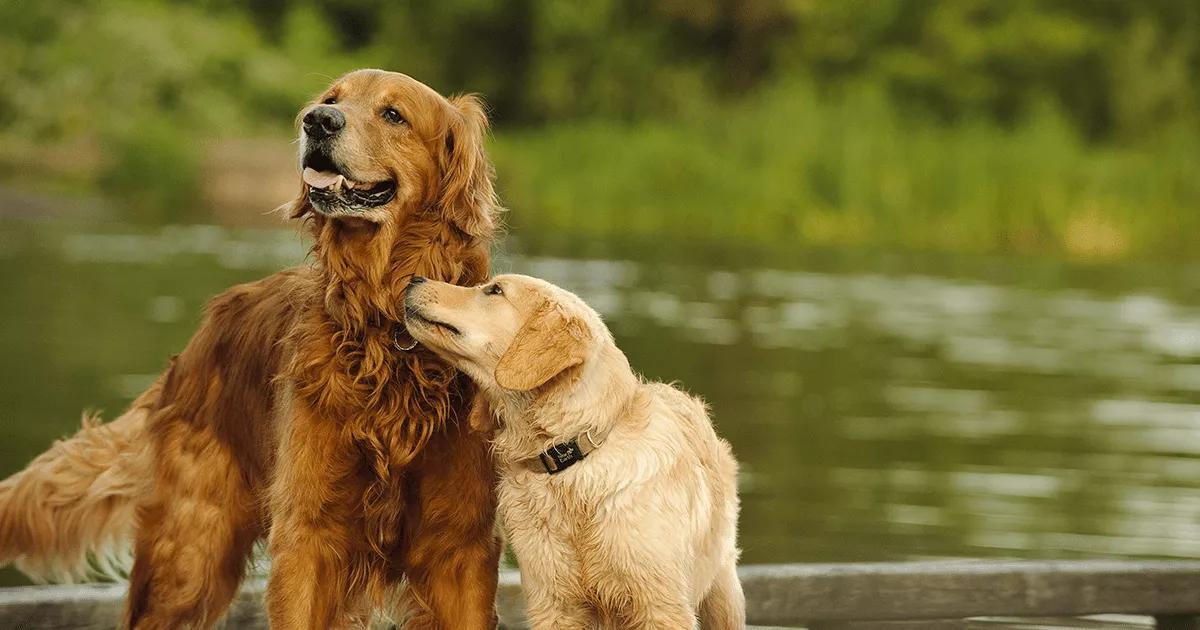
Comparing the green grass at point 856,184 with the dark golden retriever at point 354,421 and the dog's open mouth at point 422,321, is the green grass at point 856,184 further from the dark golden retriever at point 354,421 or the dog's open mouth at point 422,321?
the dog's open mouth at point 422,321

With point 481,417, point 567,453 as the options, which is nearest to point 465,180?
point 481,417

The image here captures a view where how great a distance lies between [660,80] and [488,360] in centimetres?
3918

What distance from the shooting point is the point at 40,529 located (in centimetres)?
571

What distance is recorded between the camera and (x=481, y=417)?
15.8 feet

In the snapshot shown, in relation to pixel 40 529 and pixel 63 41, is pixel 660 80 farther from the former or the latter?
pixel 40 529

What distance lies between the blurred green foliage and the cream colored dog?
2809cm

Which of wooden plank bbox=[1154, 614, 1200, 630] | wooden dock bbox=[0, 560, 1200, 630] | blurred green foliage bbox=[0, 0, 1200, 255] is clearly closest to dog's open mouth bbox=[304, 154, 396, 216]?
wooden dock bbox=[0, 560, 1200, 630]

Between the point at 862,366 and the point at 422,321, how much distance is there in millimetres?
13901

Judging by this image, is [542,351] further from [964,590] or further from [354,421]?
[964,590]

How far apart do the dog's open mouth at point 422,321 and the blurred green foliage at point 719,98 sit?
2832 centimetres

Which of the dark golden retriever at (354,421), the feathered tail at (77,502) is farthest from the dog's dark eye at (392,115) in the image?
the feathered tail at (77,502)

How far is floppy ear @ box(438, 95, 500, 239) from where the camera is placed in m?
4.89

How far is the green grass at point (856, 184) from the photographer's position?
32.2 m

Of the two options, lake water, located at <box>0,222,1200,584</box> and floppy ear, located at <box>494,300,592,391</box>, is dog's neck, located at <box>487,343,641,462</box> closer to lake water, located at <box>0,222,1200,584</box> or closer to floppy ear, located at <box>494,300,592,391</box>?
floppy ear, located at <box>494,300,592,391</box>
